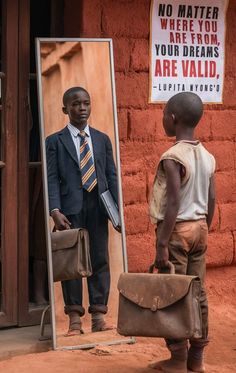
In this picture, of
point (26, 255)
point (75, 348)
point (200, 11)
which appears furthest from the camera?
point (200, 11)

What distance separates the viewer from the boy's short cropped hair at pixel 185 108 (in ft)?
18.1

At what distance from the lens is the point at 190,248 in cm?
555

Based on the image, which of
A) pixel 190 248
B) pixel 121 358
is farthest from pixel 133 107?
pixel 121 358

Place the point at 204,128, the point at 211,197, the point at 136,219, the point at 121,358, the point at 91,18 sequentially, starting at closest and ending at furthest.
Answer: the point at 211,197, the point at 121,358, the point at 91,18, the point at 136,219, the point at 204,128

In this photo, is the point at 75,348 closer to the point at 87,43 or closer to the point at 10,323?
the point at 10,323

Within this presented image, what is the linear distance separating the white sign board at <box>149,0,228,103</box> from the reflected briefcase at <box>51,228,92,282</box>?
1.28 metres

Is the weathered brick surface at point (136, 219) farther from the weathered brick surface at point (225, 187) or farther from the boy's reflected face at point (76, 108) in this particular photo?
the boy's reflected face at point (76, 108)

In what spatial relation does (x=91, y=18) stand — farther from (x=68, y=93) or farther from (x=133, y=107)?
(x=133, y=107)

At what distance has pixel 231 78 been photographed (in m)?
7.44

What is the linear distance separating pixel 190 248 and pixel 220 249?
1892mm

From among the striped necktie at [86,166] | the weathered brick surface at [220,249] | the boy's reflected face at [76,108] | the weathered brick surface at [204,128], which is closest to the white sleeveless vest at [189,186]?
the striped necktie at [86,166]

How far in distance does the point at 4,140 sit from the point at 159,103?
1158 millimetres

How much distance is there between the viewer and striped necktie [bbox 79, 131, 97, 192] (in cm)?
639

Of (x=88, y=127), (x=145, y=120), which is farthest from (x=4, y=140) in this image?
(x=145, y=120)
